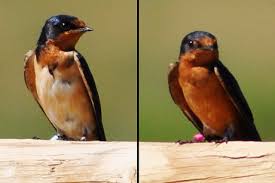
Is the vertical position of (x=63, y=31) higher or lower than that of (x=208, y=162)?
higher

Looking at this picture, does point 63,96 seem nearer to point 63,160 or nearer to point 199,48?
point 63,160

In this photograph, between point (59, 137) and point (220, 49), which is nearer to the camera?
point (220, 49)

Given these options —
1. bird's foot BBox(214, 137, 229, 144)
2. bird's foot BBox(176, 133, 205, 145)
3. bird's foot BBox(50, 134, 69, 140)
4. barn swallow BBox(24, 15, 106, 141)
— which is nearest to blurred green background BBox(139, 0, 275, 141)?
bird's foot BBox(176, 133, 205, 145)

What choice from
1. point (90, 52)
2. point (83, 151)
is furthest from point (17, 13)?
point (83, 151)

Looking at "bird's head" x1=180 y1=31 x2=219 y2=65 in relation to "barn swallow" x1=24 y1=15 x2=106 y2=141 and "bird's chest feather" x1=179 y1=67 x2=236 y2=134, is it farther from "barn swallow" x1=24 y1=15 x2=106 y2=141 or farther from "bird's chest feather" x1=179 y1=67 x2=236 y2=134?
"barn swallow" x1=24 y1=15 x2=106 y2=141

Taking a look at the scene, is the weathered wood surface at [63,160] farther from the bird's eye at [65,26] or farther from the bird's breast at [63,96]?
the bird's eye at [65,26]

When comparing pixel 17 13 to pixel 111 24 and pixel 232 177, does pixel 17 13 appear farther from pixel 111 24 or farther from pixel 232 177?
pixel 232 177

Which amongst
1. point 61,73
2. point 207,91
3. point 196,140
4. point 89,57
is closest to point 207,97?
point 207,91
